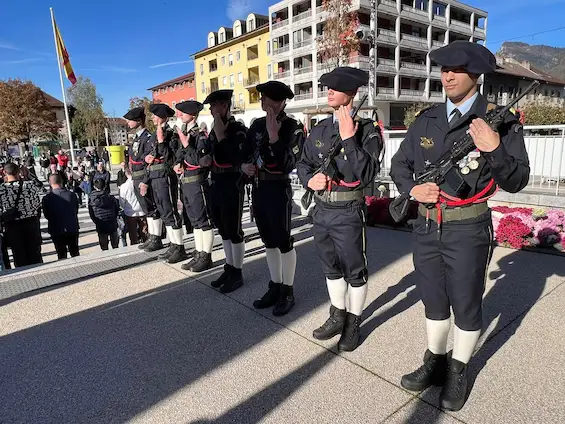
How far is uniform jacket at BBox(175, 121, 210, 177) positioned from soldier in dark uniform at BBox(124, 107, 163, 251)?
0.85m

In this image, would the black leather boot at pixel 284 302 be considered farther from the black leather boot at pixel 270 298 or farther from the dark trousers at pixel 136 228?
the dark trousers at pixel 136 228

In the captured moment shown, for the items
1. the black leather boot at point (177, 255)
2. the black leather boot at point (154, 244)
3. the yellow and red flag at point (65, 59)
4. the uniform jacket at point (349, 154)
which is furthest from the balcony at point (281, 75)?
the uniform jacket at point (349, 154)

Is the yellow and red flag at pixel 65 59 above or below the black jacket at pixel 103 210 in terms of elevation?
above

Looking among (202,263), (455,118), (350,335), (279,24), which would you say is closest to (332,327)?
(350,335)

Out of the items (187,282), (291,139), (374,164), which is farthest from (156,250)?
(374,164)

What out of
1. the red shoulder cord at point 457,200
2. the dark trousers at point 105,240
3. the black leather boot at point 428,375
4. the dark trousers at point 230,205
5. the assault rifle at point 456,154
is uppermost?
the assault rifle at point 456,154

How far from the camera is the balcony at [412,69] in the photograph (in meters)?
39.0

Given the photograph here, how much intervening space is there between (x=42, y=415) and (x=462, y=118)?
3188mm

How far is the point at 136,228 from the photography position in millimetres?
7891

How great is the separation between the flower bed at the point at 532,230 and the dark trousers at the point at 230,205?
3.82 metres

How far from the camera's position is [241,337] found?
3375 millimetres

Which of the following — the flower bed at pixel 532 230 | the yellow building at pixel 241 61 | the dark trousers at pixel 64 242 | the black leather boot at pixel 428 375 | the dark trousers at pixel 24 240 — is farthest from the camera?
the yellow building at pixel 241 61

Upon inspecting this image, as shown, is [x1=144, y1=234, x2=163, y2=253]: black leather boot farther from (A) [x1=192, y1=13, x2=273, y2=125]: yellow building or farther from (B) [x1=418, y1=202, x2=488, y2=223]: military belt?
(A) [x1=192, y1=13, x2=273, y2=125]: yellow building

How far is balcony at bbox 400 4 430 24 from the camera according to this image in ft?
127
